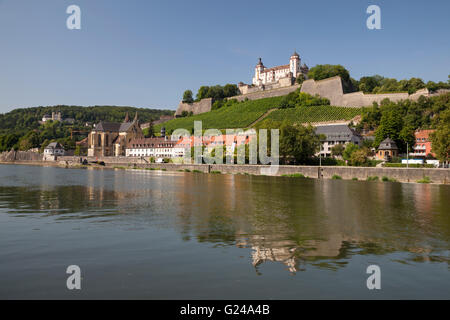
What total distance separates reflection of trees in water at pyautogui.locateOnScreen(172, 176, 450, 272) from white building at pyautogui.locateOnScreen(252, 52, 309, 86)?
12036 centimetres

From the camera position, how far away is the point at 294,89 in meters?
119

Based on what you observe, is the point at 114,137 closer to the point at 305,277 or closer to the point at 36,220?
the point at 36,220

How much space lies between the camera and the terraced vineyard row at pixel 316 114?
8964 cm

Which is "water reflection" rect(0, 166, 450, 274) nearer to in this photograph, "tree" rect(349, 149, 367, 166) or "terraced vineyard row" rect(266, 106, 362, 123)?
"tree" rect(349, 149, 367, 166)

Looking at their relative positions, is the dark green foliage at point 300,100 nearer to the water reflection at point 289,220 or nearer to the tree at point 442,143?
the tree at point 442,143

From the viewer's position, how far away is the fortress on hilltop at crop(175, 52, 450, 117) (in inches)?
3443

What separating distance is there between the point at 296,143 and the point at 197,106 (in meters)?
90.2

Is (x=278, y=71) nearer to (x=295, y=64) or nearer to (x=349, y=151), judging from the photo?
(x=295, y=64)

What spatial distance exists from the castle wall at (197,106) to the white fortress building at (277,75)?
15.2 metres

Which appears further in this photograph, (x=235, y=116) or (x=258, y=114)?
(x=235, y=116)

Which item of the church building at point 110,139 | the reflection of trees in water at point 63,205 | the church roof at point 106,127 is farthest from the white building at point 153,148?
the reflection of trees in water at point 63,205

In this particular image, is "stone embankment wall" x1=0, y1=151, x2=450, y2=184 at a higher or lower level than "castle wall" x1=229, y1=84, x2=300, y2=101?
lower

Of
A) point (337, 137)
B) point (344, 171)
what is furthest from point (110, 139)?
point (344, 171)

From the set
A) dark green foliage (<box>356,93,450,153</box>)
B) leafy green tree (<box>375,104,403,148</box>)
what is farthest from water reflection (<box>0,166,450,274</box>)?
dark green foliage (<box>356,93,450,153</box>)
